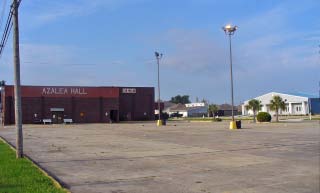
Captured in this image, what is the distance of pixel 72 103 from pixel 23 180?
7970cm

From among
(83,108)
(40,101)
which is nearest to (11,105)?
(40,101)

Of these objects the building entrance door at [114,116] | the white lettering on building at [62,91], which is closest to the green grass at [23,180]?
the white lettering on building at [62,91]

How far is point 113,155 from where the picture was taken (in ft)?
63.0

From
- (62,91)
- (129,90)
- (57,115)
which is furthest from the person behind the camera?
(129,90)

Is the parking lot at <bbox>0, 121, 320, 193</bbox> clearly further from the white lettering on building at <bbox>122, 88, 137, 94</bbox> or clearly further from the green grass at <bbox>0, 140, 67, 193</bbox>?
the white lettering on building at <bbox>122, 88, 137, 94</bbox>

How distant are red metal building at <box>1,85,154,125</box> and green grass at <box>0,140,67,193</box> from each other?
240ft

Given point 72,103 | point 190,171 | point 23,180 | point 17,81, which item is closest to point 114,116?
point 72,103

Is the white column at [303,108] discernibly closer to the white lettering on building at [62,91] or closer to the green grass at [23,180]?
the white lettering on building at [62,91]

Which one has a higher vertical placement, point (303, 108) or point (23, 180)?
point (303, 108)

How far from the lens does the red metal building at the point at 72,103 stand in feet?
282

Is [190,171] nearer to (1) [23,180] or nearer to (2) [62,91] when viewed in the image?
(1) [23,180]

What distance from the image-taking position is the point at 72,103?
90.2m

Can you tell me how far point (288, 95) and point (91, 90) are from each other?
6169cm

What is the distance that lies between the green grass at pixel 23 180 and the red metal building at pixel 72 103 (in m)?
73.0
